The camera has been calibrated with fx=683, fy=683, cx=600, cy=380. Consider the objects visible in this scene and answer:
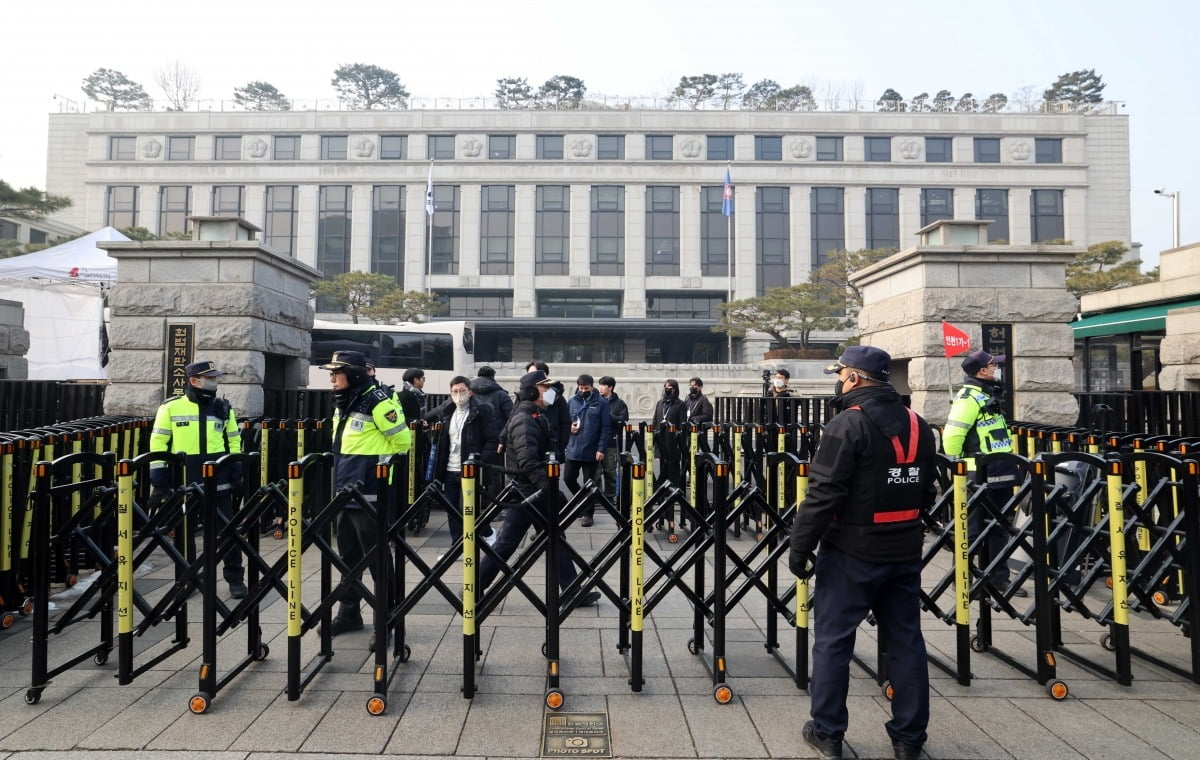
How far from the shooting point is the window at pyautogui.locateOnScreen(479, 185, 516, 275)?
48312mm

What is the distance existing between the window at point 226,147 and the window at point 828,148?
4190 centimetres

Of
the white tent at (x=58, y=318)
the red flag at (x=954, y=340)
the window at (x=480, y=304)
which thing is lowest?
the red flag at (x=954, y=340)

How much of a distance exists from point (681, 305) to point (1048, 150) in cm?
2810

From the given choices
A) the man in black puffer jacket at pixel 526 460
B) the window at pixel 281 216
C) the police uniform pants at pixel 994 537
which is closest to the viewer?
the police uniform pants at pixel 994 537

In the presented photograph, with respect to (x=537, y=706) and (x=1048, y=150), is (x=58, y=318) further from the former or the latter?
(x=1048, y=150)

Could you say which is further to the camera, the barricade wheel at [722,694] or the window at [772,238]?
the window at [772,238]

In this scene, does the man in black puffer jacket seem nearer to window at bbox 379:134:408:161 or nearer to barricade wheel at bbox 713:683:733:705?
barricade wheel at bbox 713:683:733:705

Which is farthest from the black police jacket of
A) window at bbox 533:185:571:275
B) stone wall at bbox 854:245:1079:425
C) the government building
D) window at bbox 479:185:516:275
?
window at bbox 479:185:516:275

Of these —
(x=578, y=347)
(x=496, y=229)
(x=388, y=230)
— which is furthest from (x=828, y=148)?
(x=388, y=230)

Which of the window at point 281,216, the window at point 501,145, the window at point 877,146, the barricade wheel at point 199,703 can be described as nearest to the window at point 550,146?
the window at point 501,145

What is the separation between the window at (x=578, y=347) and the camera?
4912 centimetres

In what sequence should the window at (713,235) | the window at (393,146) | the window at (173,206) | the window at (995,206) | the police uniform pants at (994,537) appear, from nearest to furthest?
the police uniform pants at (994,537) < the window at (995,206) < the window at (713,235) < the window at (173,206) < the window at (393,146)

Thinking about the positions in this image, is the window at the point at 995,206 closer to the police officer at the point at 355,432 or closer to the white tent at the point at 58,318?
the white tent at the point at 58,318

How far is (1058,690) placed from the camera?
164 inches
